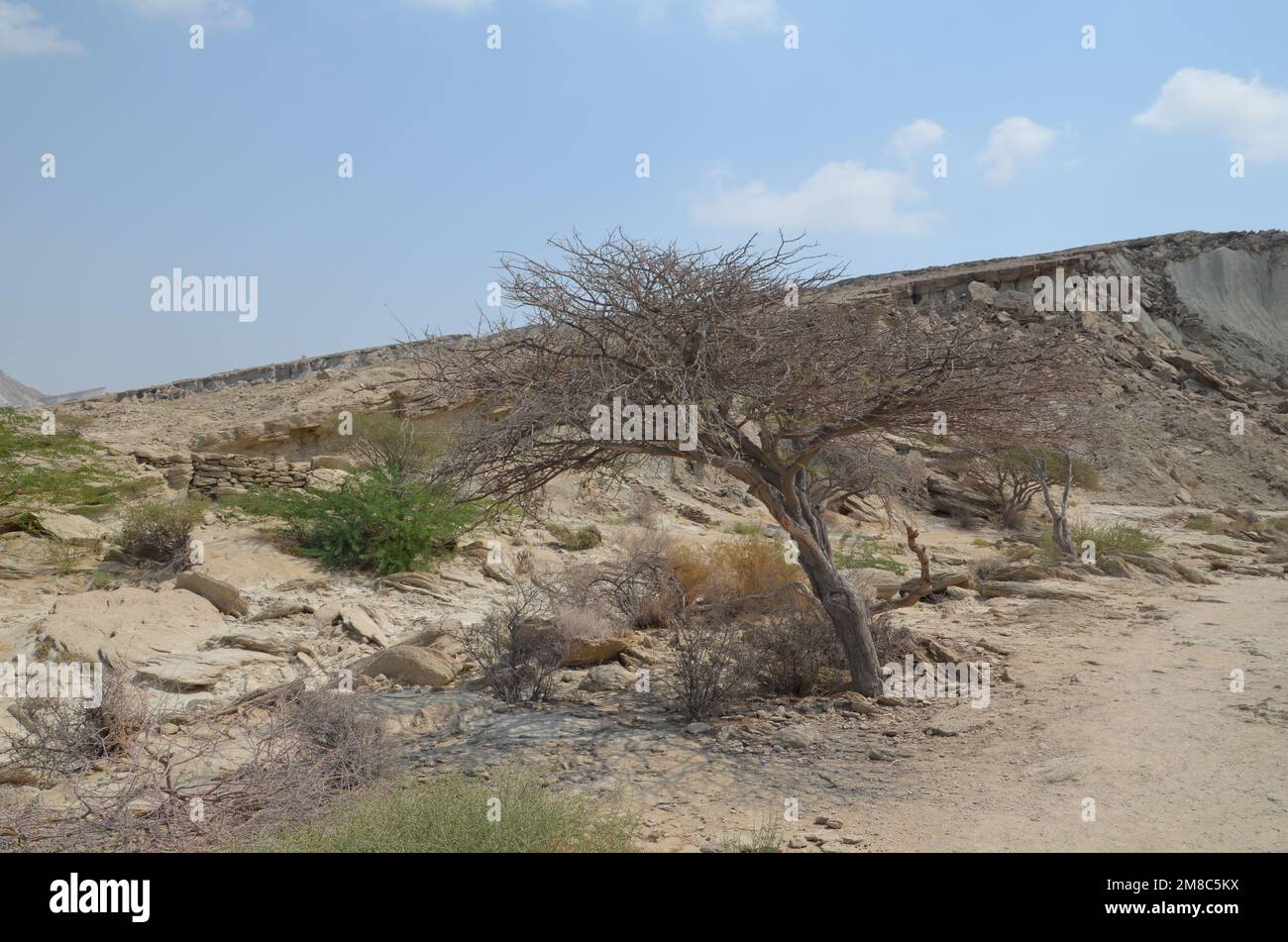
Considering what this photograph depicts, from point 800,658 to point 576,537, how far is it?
29.7ft

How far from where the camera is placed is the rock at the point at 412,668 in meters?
8.14

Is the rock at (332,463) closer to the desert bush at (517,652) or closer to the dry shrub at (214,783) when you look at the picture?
the desert bush at (517,652)

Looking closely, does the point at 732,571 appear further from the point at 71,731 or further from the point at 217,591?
the point at 71,731

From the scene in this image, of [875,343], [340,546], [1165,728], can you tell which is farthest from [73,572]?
[1165,728]

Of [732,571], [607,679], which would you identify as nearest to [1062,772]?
[607,679]

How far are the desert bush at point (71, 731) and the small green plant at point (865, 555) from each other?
9421mm

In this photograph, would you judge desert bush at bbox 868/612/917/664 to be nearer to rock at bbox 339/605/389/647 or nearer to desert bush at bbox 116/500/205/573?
rock at bbox 339/605/389/647

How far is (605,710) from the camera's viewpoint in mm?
7492

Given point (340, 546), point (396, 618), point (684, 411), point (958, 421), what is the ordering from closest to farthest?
point (684, 411)
point (958, 421)
point (396, 618)
point (340, 546)

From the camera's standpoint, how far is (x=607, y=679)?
8.38 meters

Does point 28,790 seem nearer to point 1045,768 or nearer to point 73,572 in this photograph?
point 1045,768

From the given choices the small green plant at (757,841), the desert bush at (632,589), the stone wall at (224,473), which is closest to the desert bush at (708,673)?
the desert bush at (632,589)

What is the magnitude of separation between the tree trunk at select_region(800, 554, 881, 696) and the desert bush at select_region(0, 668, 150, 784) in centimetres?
514
